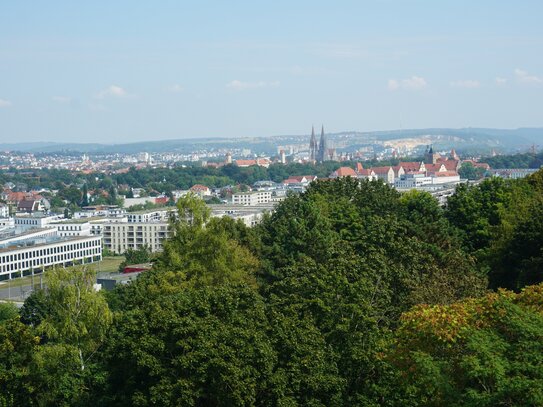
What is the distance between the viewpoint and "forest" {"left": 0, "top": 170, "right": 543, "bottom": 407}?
11867 mm

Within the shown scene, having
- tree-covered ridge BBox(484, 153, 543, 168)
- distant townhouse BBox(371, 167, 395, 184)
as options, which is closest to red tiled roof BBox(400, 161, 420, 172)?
distant townhouse BBox(371, 167, 395, 184)

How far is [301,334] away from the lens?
1379 centimetres

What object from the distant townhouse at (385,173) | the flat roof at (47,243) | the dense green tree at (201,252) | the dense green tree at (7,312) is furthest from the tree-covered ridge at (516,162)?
the dense green tree at (201,252)

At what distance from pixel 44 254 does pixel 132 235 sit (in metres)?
11.7

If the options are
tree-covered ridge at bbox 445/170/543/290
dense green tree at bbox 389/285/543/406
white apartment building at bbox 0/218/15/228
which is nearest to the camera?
dense green tree at bbox 389/285/543/406

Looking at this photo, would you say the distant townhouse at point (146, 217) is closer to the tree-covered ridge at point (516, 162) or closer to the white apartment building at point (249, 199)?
the white apartment building at point (249, 199)

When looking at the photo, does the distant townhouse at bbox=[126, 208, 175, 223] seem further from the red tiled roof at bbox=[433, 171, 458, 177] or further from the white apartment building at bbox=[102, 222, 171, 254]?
the red tiled roof at bbox=[433, 171, 458, 177]

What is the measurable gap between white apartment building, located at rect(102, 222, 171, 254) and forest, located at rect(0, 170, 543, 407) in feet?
→ 138

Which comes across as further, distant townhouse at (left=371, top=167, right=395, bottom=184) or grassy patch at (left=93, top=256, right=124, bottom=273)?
distant townhouse at (left=371, top=167, right=395, bottom=184)

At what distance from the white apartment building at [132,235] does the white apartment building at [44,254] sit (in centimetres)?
411

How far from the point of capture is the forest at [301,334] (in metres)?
11.9

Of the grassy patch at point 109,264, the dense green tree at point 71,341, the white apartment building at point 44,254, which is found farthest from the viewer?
the grassy patch at point 109,264

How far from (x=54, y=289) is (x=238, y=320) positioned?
6025mm

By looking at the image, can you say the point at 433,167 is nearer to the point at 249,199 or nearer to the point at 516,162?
the point at 516,162
